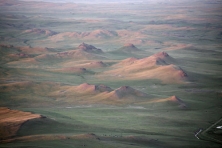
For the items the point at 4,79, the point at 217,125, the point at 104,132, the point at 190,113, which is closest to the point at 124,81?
the point at 4,79

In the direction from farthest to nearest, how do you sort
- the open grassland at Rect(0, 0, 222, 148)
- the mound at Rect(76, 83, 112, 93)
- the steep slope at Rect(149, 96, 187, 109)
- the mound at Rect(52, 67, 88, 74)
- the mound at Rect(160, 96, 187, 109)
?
1. the mound at Rect(52, 67, 88, 74)
2. the mound at Rect(76, 83, 112, 93)
3. the mound at Rect(160, 96, 187, 109)
4. the steep slope at Rect(149, 96, 187, 109)
5. the open grassland at Rect(0, 0, 222, 148)

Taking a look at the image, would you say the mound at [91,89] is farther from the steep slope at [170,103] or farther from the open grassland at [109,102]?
the steep slope at [170,103]

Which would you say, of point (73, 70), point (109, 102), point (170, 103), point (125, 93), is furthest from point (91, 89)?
point (73, 70)

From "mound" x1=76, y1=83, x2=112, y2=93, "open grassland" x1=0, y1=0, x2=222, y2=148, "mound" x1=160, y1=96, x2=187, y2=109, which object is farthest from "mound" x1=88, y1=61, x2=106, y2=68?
"mound" x1=160, y1=96, x2=187, y2=109

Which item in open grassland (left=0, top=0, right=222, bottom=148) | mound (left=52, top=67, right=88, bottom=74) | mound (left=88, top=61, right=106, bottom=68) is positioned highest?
mound (left=88, top=61, right=106, bottom=68)

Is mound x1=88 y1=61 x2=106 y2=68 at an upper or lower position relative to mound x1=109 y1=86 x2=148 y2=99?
upper

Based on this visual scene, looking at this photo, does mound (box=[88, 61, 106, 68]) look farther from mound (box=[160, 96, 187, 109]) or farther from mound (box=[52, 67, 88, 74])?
mound (box=[160, 96, 187, 109])

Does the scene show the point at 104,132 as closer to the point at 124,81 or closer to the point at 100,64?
the point at 124,81

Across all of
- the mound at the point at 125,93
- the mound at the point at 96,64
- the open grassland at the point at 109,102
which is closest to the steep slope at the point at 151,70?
the open grassland at the point at 109,102

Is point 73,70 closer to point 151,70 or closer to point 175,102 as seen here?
point 151,70
